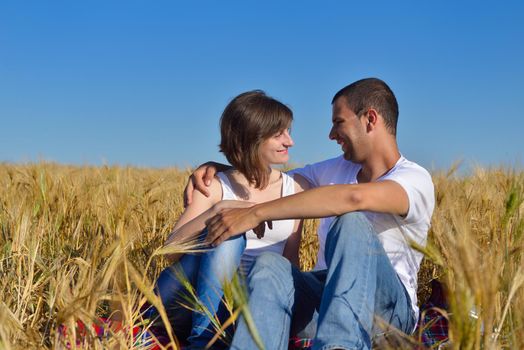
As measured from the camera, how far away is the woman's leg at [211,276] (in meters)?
1.98

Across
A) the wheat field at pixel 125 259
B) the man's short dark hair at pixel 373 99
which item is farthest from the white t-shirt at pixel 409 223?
the man's short dark hair at pixel 373 99

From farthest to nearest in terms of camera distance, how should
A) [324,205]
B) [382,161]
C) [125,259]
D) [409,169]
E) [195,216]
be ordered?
[195,216]
[382,161]
[409,169]
[324,205]
[125,259]

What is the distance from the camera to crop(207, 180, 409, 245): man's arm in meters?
1.86

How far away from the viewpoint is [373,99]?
2.30 metres

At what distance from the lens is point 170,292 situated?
2125mm

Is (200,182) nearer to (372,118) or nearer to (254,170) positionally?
(254,170)

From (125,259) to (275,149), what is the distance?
3.96 ft

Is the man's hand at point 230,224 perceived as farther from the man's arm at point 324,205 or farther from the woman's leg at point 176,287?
the woman's leg at point 176,287

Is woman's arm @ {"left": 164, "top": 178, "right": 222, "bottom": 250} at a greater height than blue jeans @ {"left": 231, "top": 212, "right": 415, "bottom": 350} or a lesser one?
greater

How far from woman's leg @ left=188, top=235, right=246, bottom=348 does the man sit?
49mm

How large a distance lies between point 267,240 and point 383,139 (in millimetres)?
587

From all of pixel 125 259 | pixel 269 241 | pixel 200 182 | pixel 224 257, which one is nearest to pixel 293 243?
pixel 269 241

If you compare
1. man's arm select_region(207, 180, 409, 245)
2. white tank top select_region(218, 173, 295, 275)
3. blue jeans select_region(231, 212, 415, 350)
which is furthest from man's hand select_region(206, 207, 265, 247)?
white tank top select_region(218, 173, 295, 275)

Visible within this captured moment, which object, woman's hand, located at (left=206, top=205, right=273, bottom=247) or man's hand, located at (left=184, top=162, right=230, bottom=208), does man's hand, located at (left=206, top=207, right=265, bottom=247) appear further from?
man's hand, located at (left=184, top=162, right=230, bottom=208)
